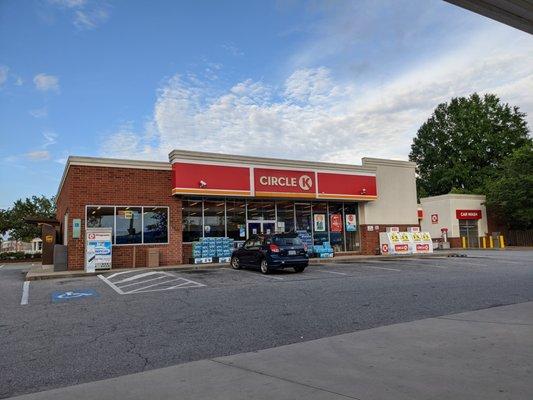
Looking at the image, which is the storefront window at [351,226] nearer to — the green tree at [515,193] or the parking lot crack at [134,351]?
the green tree at [515,193]

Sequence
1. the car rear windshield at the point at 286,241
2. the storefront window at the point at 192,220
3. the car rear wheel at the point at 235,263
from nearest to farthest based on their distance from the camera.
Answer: the car rear windshield at the point at 286,241
the car rear wheel at the point at 235,263
the storefront window at the point at 192,220

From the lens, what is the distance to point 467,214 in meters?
42.9

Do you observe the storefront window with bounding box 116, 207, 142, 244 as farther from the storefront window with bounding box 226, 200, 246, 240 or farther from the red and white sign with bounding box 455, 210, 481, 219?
the red and white sign with bounding box 455, 210, 481, 219

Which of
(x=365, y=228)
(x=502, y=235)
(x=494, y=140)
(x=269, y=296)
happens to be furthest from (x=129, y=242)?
(x=494, y=140)

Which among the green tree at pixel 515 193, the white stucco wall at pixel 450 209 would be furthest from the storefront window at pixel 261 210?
the green tree at pixel 515 193

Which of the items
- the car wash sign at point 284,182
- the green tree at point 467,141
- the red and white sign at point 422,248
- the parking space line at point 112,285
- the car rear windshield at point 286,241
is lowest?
the parking space line at point 112,285

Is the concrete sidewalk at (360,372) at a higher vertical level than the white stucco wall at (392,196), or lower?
lower

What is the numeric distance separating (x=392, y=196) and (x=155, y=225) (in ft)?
50.6

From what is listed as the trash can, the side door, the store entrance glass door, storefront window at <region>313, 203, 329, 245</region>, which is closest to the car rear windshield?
the side door

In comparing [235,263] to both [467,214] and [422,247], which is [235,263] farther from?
[467,214]

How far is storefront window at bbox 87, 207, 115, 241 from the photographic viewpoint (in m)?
20.7

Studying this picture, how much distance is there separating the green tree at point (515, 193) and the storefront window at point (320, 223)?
23.6 metres

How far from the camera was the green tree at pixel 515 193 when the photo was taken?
41406mm

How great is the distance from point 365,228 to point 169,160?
12760mm
